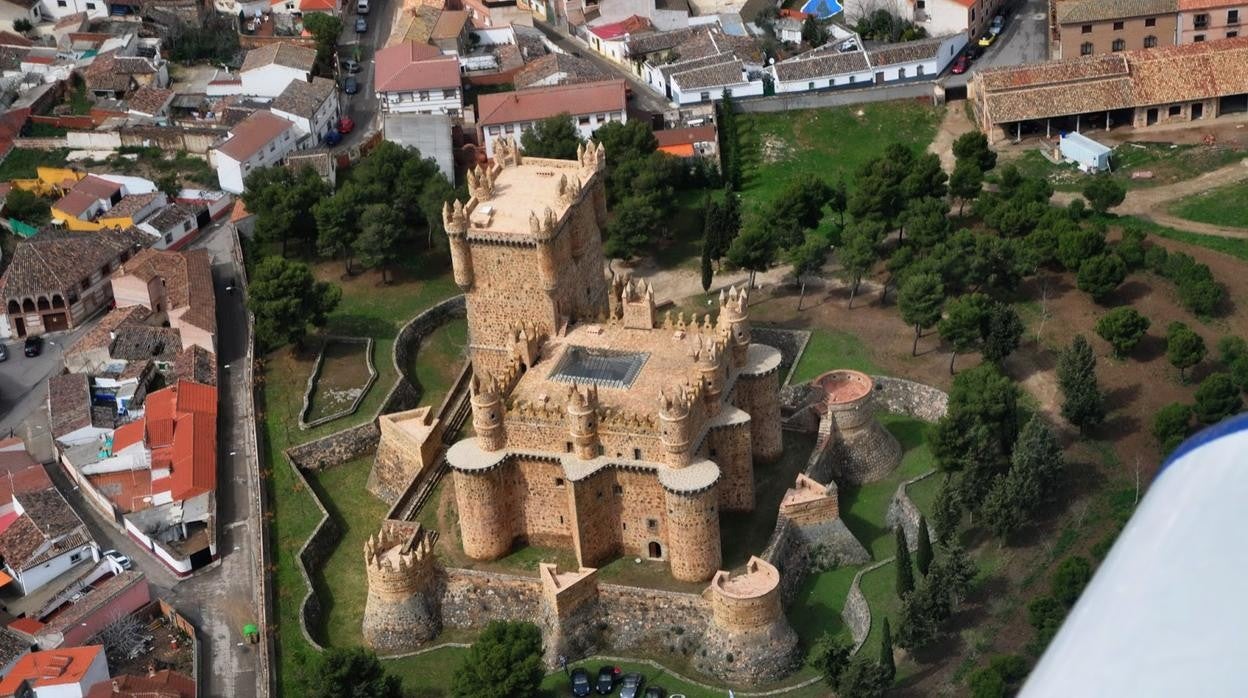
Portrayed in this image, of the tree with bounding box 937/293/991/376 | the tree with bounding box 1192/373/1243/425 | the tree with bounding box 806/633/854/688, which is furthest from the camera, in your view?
the tree with bounding box 937/293/991/376

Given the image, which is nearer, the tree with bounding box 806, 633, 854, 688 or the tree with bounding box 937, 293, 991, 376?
the tree with bounding box 806, 633, 854, 688

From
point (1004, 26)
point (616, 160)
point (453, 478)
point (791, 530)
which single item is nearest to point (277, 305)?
point (453, 478)

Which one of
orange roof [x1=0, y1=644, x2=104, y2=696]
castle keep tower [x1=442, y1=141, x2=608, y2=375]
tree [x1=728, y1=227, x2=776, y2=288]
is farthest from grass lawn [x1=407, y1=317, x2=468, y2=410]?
orange roof [x1=0, y1=644, x2=104, y2=696]

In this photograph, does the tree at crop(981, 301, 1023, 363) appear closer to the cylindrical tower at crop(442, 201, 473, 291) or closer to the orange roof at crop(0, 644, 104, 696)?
the cylindrical tower at crop(442, 201, 473, 291)

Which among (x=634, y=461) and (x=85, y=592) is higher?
(x=634, y=461)

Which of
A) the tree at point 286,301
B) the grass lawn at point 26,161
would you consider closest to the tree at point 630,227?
the tree at point 286,301

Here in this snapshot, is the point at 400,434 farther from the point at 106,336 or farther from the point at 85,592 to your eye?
the point at 106,336

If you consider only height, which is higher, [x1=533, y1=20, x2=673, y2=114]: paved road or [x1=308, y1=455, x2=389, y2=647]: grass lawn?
[x1=533, y1=20, x2=673, y2=114]: paved road
